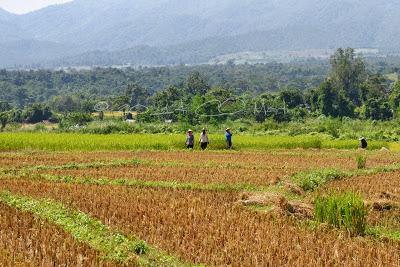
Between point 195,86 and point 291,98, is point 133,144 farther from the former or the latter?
point 195,86

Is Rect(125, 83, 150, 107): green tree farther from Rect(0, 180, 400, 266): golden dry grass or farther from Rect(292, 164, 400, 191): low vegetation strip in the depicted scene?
Rect(0, 180, 400, 266): golden dry grass

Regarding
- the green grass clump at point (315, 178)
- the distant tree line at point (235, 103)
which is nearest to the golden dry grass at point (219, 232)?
the green grass clump at point (315, 178)

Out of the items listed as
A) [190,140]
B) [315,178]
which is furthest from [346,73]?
[315,178]

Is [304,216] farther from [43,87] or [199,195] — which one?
[43,87]

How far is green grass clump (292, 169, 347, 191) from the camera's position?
15.2 m

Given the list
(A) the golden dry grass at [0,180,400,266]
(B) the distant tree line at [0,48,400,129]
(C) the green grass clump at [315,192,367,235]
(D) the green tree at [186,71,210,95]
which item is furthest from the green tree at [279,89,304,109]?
(C) the green grass clump at [315,192,367,235]

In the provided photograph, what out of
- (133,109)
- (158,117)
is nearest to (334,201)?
(158,117)

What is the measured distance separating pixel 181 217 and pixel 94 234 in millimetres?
1920

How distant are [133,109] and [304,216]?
270 feet

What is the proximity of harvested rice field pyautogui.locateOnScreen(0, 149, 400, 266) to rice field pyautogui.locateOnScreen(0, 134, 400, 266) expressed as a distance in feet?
0.06

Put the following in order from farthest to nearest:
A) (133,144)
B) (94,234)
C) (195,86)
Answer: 1. (195,86)
2. (133,144)
3. (94,234)

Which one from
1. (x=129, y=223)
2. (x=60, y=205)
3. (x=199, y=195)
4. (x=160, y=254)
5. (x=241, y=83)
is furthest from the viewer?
(x=241, y=83)

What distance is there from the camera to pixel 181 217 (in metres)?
Answer: 10.2

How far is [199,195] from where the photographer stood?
1325 cm
